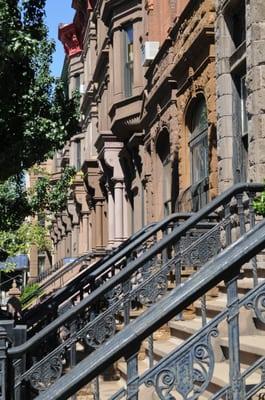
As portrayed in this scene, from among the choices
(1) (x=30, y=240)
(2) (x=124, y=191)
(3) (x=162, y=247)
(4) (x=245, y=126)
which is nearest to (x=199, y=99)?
(4) (x=245, y=126)

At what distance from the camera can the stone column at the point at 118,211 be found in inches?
953

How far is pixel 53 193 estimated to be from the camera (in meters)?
25.0

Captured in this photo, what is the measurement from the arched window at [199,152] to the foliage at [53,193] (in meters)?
10.6

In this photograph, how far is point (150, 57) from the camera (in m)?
17.8

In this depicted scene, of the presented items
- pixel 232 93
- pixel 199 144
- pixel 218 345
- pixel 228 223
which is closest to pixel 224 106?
pixel 232 93

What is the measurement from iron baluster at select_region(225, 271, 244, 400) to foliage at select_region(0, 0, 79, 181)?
Result: 6599mm

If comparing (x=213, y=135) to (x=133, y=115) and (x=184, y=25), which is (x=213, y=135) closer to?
(x=184, y=25)

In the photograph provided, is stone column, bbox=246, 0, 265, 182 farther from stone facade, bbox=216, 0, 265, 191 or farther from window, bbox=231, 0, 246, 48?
→ window, bbox=231, 0, 246, 48

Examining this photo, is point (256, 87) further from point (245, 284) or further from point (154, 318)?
point (154, 318)

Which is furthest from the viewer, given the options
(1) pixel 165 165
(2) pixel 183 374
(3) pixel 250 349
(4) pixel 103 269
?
(1) pixel 165 165

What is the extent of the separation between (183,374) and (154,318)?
0.40 m

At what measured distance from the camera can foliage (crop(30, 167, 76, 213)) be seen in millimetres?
24109

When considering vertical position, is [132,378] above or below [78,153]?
below

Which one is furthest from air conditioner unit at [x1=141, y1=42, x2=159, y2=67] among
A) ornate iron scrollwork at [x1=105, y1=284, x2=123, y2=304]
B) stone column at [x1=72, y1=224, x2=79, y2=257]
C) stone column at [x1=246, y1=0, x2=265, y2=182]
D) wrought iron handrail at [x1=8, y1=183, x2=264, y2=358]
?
stone column at [x1=72, y1=224, x2=79, y2=257]
